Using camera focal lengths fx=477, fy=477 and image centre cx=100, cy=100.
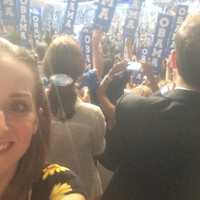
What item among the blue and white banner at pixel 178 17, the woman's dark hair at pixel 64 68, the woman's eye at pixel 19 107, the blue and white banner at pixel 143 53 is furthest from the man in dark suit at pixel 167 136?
the blue and white banner at pixel 143 53

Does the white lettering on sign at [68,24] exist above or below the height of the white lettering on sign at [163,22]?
below

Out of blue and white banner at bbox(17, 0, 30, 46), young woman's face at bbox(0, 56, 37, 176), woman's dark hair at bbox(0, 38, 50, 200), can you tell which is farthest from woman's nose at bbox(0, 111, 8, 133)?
blue and white banner at bbox(17, 0, 30, 46)

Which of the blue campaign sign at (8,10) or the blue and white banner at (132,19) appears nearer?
the blue and white banner at (132,19)

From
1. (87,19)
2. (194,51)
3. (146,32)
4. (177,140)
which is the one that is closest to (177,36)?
(194,51)

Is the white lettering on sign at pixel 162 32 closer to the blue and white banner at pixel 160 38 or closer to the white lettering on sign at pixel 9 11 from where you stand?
the blue and white banner at pixel 160 38

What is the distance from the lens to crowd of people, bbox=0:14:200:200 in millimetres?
928

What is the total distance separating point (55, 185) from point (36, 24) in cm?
294

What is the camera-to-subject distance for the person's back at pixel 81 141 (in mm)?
1886

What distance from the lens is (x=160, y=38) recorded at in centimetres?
316

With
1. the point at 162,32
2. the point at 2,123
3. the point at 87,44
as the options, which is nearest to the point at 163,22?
the point at 162,32

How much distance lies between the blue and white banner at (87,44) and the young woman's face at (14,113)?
7.83 feet

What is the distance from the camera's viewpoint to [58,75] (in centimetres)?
192

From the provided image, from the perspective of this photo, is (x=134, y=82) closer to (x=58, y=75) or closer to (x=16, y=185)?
(x=58, y=75)

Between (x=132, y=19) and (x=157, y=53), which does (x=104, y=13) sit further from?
(x=157, y=53)
